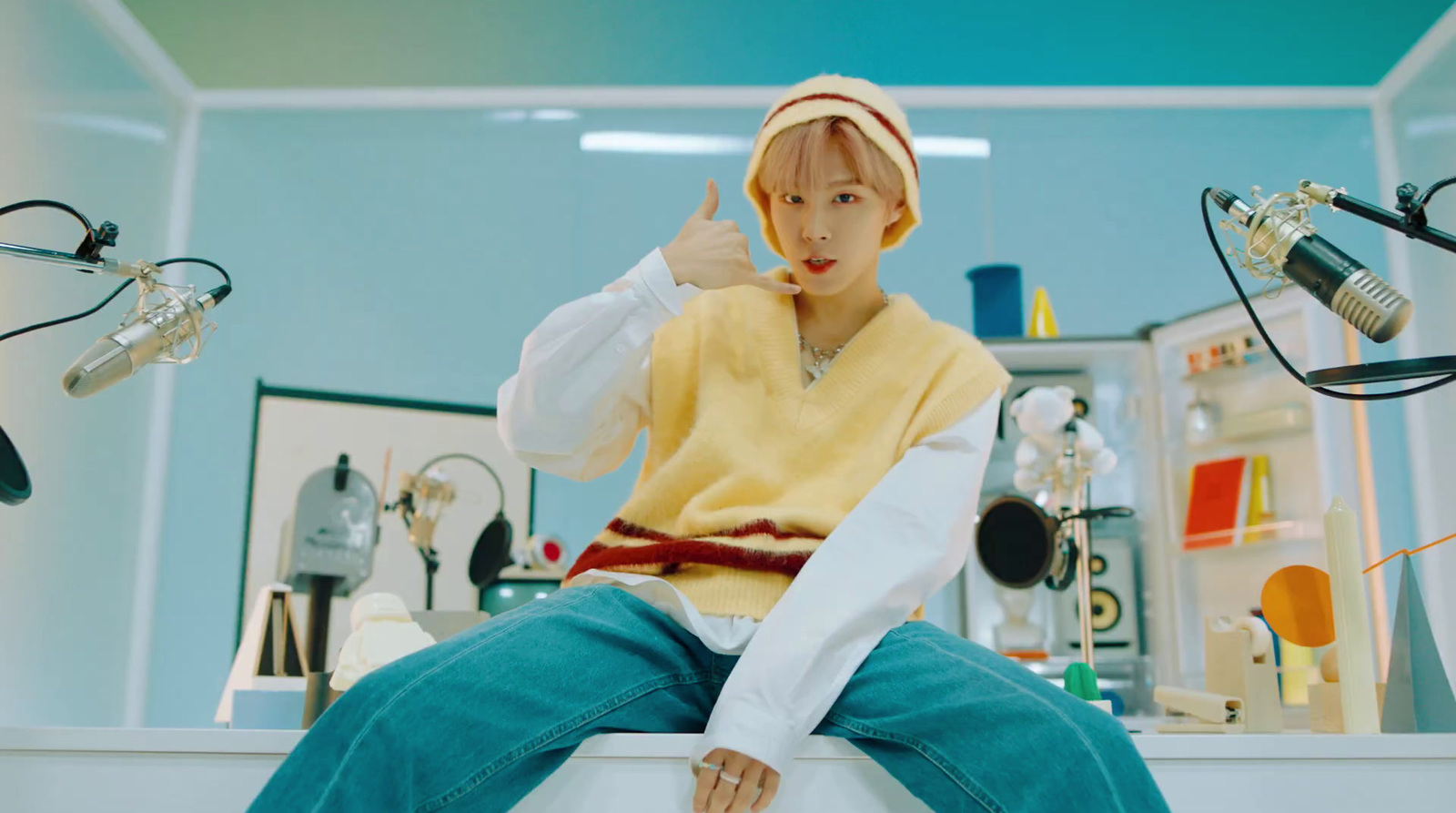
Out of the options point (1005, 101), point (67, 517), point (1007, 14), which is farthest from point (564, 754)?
Answer: point (1005, 101)

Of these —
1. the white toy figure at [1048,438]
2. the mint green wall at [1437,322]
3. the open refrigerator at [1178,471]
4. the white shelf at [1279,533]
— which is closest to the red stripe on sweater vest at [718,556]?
the white toy figure at [1048,438]

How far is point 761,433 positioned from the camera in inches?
52.1

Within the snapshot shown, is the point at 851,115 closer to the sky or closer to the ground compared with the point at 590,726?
closer to the sky

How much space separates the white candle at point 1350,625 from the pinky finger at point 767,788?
656 mm

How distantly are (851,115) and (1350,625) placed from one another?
2.61 ft

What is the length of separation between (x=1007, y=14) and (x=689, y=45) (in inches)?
37.2

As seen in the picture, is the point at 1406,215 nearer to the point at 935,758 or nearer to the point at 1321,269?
the point at 1321,269

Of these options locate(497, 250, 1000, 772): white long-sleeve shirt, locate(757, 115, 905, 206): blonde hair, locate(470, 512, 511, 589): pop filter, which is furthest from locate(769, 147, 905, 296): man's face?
locate(470, 512, 511, 589): pop filter

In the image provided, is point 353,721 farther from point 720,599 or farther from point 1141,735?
point 1141,735

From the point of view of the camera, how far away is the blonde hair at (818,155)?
1318mm

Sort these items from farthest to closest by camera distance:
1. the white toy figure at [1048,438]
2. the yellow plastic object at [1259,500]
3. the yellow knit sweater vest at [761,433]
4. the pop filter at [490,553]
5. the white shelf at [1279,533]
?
the yellow plastic object at [1259,500]
the white shelf at [1279,533]
the pop filter at [490,553]
the white toy figure at [1048,438]
the yellow knit sweater vest at [761,433]

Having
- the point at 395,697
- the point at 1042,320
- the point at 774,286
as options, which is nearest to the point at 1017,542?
the point at 774,286

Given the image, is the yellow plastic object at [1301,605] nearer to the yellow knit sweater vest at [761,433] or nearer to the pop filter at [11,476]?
the yellow knit sweater vest at [761,433]

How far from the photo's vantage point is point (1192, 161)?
3.62 metres
